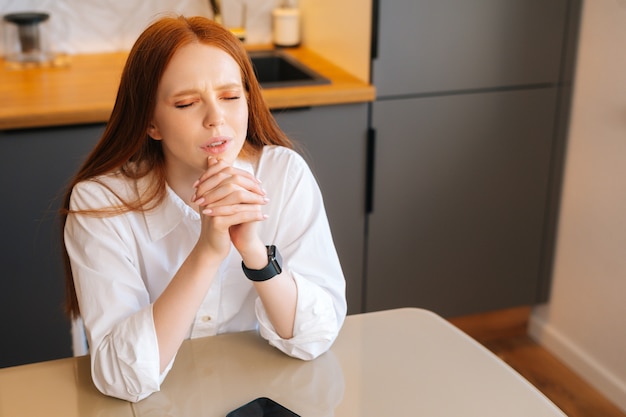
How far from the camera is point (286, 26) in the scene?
278 centimetres

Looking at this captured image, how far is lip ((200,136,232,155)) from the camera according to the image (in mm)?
1223

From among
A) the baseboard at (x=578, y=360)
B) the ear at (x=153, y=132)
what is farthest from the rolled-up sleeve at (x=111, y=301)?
the baseboard at (x=578, y=360)

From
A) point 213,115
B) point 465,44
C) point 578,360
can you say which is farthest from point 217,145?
point 578,360

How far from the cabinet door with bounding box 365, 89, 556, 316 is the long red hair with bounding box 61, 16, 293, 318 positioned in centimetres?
105

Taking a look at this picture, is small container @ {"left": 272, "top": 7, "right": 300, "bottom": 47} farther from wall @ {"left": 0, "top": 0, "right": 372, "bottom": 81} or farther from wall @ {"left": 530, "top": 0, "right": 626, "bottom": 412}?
wall @ {"left": 530, "top": 0, "right": 626, "bottom": 412}

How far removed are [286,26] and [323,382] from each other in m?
1.84

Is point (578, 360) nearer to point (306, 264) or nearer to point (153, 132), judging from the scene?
point (306, 264)

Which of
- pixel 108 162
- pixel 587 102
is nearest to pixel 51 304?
pixel 108 162

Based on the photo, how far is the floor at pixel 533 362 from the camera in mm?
2480

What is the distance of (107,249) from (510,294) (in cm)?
181

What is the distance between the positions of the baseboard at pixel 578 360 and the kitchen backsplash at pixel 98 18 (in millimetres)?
1517

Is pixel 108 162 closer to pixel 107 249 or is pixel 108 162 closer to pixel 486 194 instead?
pixel 107 249

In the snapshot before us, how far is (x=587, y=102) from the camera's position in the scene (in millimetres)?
2494

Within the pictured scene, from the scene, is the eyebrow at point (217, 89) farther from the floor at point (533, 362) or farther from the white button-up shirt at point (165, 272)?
the floor at point (533, 362)
